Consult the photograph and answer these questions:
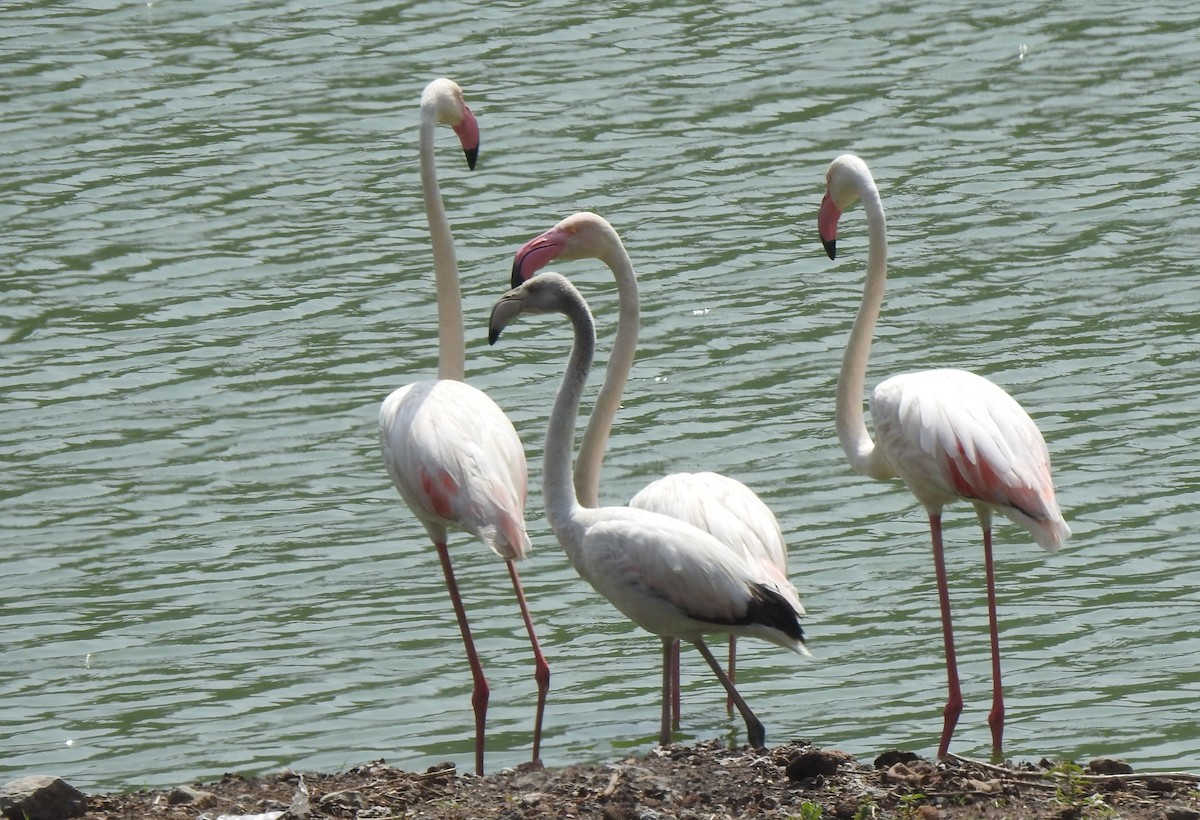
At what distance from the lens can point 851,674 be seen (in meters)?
7.60

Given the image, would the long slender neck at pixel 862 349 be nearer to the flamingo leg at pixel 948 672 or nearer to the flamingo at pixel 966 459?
the flamingo at pixel 966 459

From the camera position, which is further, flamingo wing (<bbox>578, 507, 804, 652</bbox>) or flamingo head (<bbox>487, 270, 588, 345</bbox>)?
flamingo head (<bbox>487, 270, 588, 345</bbox>)

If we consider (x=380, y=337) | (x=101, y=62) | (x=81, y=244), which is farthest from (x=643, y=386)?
(x=101, y=62)

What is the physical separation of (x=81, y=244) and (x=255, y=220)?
1086 mm

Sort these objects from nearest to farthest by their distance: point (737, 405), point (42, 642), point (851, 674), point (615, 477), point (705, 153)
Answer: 1. point (851, 674)
2. point (42, 642)
3. point (615, 477)
4. point (737, 405)
5. point (705, 153)

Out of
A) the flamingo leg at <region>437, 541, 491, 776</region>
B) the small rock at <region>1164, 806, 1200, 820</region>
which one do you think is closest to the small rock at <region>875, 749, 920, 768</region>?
the small rock at <region>1164, 806, 1200, 820</region>

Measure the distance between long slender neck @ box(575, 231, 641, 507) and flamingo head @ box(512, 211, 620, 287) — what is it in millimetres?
38

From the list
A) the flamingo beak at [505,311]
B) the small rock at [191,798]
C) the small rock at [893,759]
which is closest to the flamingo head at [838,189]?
the flamingo beak at [505,311]

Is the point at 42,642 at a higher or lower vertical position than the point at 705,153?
lower

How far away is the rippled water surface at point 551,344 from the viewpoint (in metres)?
7.64

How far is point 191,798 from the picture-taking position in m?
5.92

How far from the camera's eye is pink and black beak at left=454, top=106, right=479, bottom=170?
27.1 ft

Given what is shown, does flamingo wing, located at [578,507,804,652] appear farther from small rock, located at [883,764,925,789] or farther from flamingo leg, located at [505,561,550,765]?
flamingo leg, located at [505,561,550,765]

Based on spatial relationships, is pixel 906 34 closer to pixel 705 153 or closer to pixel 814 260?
pixel 705 153
